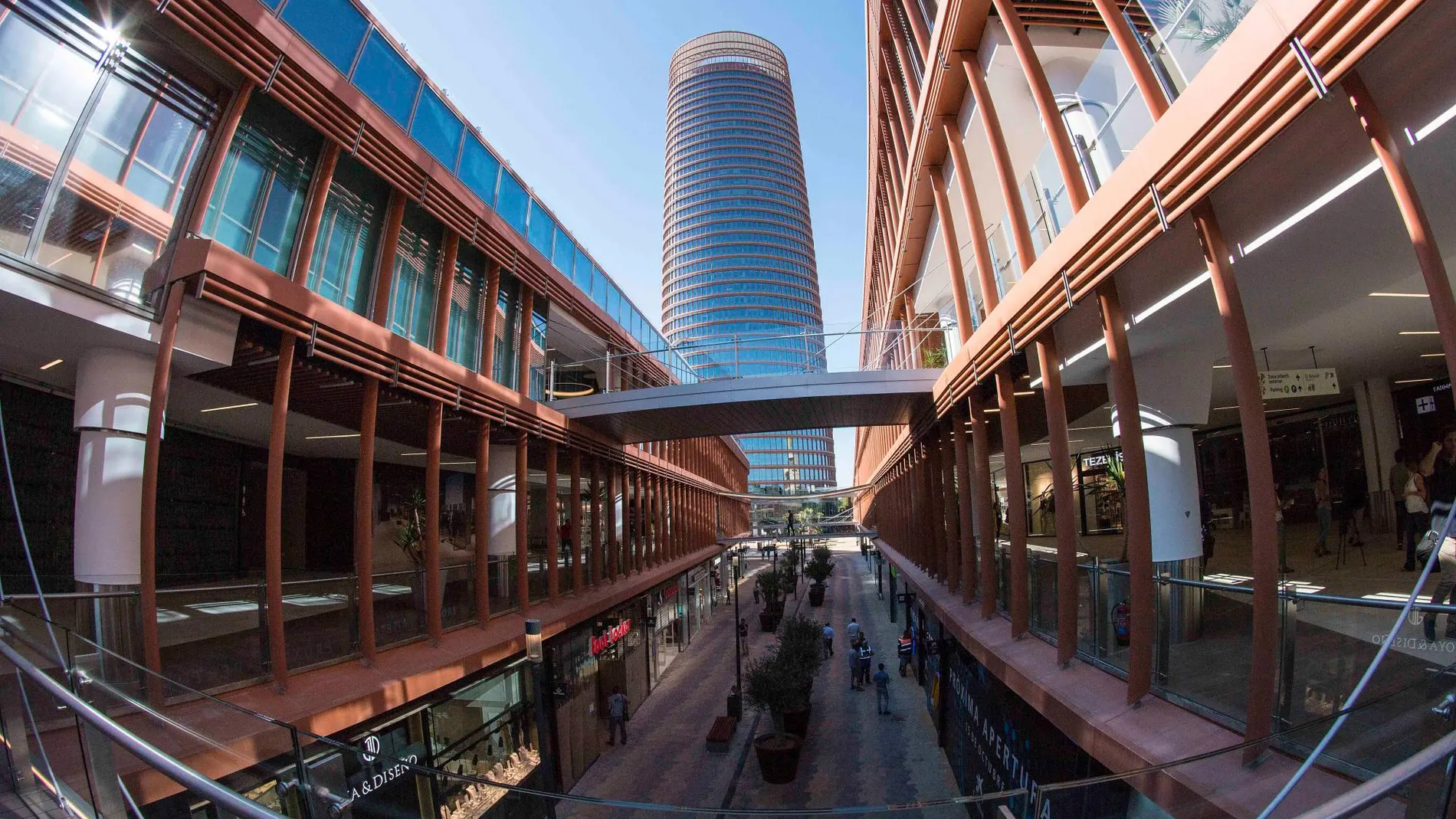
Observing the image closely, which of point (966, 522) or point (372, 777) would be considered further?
point (966, 522)

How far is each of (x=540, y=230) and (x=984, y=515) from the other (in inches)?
440

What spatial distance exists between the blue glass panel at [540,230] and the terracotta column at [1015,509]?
10.3 m

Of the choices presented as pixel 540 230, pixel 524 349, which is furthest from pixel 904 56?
pixel 524 349

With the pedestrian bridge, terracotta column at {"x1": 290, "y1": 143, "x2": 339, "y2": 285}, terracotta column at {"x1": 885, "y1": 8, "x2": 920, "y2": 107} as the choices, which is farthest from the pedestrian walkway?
terracotta column at {"x1": 885, "y1": 8, "x2": 920, "y2": 107}

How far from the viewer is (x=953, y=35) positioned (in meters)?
9.38

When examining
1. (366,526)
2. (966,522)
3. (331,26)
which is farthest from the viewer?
(966,522)

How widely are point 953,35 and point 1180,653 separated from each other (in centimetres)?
818

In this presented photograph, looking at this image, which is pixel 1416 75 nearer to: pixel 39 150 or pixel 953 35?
pixel 953 35

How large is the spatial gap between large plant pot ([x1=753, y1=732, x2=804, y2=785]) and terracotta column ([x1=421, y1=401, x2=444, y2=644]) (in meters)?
7.33

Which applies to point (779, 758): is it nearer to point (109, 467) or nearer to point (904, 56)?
point (109, 467)

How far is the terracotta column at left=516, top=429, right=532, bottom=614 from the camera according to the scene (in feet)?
42.3

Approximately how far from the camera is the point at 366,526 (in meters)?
9.23

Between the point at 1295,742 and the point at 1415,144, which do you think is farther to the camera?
the point at 1415,144

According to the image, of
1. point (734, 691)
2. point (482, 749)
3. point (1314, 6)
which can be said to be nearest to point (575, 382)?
point (482, 749)
